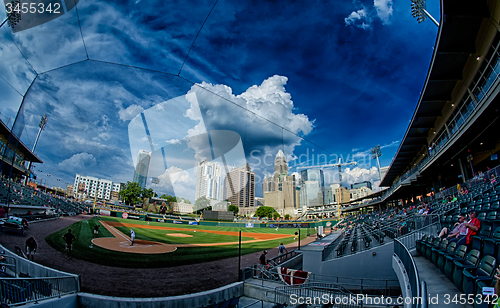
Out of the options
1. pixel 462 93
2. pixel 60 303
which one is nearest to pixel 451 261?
pixel 60 303

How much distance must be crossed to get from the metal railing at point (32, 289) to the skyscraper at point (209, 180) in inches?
722

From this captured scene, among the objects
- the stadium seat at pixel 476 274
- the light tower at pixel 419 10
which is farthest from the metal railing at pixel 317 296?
the light tower at pixel 419 10

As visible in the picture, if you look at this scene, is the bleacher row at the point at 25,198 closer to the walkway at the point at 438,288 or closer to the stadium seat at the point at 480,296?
the walkway at the point at 438,288

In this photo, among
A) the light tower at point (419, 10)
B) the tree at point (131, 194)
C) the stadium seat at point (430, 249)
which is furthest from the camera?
the tree at point (131, 194)

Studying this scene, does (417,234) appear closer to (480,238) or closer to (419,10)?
(480,238)

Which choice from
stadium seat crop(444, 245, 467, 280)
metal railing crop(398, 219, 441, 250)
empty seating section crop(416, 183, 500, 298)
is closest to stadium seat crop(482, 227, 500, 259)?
empty seating section crop(416, 183, 500, 298)

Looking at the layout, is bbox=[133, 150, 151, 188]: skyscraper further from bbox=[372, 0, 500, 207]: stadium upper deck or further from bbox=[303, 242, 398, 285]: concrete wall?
bbox=[372, 0, 500, 207]: stadium upper deck

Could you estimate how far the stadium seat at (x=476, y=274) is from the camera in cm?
404

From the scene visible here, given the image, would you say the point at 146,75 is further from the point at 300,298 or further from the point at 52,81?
the point at 300,298

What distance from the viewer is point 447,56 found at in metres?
15.3

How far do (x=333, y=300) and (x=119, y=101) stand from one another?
17.7m

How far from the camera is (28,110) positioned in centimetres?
1292

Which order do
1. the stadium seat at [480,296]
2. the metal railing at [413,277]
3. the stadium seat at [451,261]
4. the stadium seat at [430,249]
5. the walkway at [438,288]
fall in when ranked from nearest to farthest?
1. the stadium seat at [480,296]
2. the metal railing at [413,277]
3. the walkway at [438,288]
4. the stadium seat at [451,261]
5. the stadium seat at [430,249]

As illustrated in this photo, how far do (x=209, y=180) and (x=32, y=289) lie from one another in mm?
24361
